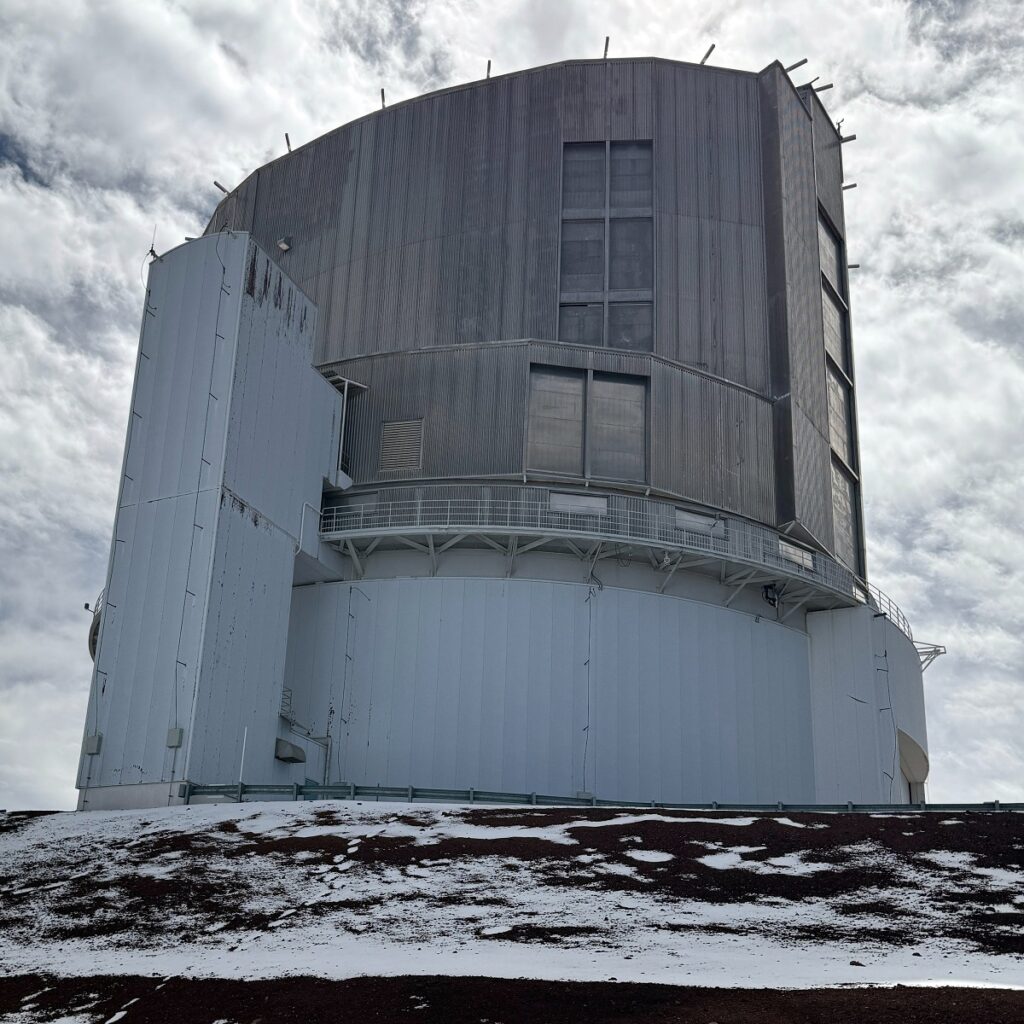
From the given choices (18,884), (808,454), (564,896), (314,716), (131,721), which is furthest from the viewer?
(808,454)

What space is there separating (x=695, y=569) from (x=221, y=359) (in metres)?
15.2

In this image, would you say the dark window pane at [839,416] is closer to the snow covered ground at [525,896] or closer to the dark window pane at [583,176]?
the dark window pane at [583,176]

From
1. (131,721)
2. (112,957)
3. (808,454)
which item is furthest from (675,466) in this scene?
(112,957)

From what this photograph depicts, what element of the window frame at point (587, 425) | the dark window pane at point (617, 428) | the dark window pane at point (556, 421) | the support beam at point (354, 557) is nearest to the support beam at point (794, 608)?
the window frame at point (587, 425)

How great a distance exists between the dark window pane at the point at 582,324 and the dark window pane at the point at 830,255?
1021cm

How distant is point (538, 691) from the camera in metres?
37.0

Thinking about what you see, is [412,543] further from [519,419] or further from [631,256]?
Answer: [631,256]

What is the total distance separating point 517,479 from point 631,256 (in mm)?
9785

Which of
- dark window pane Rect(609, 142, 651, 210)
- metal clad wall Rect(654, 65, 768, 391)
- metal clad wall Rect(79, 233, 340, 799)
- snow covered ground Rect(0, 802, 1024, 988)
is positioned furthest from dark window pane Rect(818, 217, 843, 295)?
snow covered ground Rect(0, 802, 1024, 988)

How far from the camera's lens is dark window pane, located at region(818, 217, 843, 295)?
49.7 meters

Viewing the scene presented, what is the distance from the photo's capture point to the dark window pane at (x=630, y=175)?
4528cm

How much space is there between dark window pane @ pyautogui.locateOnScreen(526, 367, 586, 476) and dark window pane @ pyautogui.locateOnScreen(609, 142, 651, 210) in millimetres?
7746

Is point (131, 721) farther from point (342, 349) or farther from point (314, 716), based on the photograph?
point (342, 349)

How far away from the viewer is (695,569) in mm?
40062
